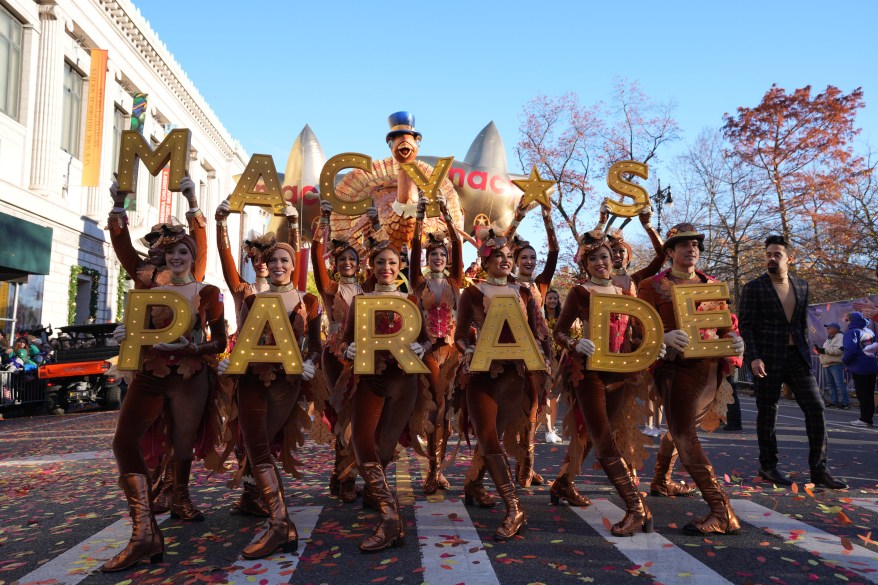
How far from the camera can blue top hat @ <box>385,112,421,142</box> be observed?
9.81 meters

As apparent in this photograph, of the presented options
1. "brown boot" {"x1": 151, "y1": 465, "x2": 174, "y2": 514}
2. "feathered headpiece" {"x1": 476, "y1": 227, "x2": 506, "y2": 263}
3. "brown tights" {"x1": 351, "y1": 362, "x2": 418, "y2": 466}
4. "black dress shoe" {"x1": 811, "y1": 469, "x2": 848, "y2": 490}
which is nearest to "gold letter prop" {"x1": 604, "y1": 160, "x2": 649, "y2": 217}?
"feathered headpiece" {"x1": 476, "y1": 227, "x2": 506, "y2": 263}

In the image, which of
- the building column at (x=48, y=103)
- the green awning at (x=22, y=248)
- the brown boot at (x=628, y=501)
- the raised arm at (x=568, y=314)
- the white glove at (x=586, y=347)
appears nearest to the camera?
the brown boot at (x=628, y=501)

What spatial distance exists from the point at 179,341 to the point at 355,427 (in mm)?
1227

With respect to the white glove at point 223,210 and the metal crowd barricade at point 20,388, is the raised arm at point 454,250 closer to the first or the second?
the white glove at point 223,210

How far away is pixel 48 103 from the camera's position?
23250mm

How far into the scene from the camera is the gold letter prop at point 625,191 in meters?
5.97

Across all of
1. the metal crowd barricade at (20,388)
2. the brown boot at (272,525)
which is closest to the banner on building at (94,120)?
the metal crowd barricade at (20,388)

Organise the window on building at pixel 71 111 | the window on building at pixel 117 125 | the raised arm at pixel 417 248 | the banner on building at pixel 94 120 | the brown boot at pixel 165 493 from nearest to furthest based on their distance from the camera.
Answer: the brown boot at pixel 165 493 → the raised arm at pixel 417 248 → the window on building at pixel 71 111 → the banner on building at pixel 94 120 → the window on building at pixel 117 125

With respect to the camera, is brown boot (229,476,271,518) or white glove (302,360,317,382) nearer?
white glove (302,360,317,382)

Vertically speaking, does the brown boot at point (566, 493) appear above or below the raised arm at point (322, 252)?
below

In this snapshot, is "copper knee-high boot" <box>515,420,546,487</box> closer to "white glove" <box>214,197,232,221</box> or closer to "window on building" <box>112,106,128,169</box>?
"white glove" <box>214,197,232,221</box>

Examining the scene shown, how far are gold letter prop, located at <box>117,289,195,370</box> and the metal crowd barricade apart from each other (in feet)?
39.0

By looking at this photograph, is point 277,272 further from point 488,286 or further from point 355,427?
point 488,286

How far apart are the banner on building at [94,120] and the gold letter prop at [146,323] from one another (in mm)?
24267
